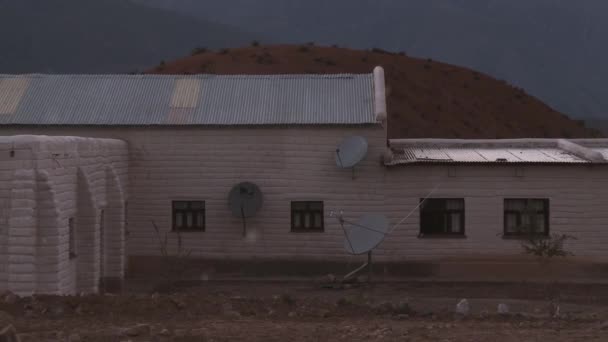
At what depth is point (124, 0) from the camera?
504 feet

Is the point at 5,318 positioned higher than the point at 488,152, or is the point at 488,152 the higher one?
the point at 488,152

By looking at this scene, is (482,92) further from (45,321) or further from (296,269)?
(45,321)

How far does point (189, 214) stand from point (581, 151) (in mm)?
10330

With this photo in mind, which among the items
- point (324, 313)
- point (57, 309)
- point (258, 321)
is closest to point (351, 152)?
point (324, 313)

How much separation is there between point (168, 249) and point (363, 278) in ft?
16.5

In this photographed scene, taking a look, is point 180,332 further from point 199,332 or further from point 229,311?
point 229,311

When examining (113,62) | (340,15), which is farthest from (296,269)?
(340,15)

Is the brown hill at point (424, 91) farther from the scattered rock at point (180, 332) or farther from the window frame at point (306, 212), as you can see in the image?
the scattered rock at point (180, 332)

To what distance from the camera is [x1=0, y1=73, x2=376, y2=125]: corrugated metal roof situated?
26688 mm

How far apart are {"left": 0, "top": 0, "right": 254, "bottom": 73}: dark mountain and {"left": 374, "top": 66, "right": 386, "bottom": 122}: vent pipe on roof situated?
9269 centimetres

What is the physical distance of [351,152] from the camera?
Answer: 1009 inches

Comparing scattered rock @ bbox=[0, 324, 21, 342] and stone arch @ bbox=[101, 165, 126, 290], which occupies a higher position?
stone arch @ bbox=[101, 165, 126, 290]

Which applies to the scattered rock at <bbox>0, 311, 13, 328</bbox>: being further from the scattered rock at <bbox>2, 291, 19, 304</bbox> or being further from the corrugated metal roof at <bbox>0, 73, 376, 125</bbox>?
the corrugated metal roof at <bbox>0, 73, 376, 125</bbox>

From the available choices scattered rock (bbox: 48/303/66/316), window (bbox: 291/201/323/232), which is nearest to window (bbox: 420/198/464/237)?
window (bbox: 291/201/323/232)
